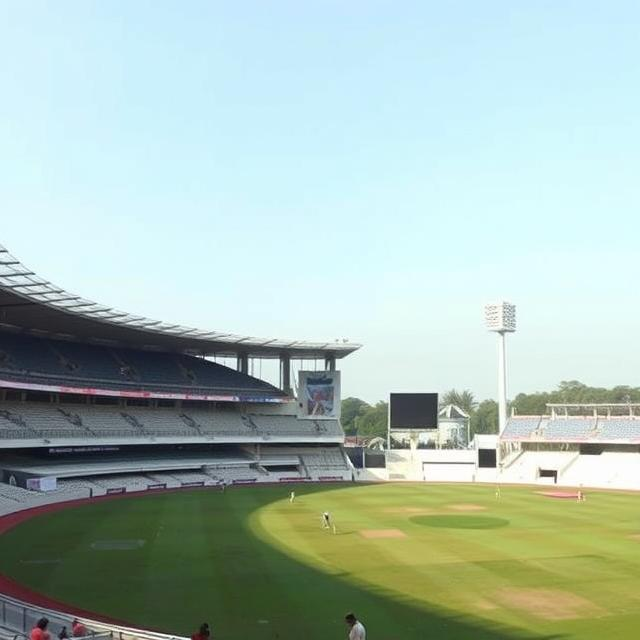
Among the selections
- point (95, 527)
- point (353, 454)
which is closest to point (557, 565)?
point (95, 527)

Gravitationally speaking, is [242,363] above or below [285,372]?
above

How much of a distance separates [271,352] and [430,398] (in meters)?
20.2

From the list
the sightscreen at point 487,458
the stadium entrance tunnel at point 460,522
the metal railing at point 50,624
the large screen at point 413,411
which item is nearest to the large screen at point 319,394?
the large screen at point 413,411

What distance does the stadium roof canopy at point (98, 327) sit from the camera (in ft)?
155

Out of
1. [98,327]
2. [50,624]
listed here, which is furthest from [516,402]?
[50,624]

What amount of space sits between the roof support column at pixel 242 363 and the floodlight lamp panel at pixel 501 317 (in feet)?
107

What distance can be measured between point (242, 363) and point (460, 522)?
4997 centimetres

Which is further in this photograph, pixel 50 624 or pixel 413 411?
pixel 413 411

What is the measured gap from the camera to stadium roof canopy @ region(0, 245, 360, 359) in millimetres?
47156

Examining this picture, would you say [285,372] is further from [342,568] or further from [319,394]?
[342,568]

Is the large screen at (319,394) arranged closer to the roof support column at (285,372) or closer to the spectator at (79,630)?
the roof support column at (285,372)

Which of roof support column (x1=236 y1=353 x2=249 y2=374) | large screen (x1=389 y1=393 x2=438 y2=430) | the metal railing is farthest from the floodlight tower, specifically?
the metal railing

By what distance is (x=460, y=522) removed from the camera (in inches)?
1647

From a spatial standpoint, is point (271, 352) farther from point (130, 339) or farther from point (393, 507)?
point (393, 507)
